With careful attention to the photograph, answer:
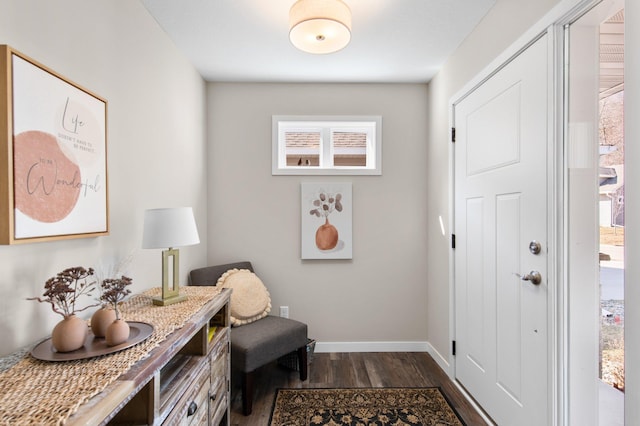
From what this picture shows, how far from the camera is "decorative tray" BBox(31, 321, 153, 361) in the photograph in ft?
3.04

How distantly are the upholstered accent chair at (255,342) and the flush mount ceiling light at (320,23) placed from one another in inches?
70.5

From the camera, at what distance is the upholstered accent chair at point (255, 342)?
204 centimetres

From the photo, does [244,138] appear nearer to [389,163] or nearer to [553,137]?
[389,163]

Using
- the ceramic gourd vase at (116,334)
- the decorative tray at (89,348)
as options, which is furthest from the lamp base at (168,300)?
the ceramic gourd vase at (116,334)

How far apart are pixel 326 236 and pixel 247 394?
1372mm

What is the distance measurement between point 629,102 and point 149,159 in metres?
2.19

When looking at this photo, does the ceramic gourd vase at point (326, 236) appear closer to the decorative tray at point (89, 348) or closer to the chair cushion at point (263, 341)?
the chair cushion at point (263, 341)

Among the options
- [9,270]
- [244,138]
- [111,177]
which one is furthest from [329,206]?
[9,270]

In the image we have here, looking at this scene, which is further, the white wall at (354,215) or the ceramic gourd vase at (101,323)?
the white wall at (354,215)

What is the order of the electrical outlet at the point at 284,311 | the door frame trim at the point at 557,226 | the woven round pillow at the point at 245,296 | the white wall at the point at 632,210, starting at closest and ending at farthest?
the white wall at the point at 632,210
the door frame trim at the point at 557,226
the woven round pillow at the point at 245,296
the electrical outlet at the point at 284,311

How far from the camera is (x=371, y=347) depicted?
2906 mm

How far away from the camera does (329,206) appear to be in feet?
9.43

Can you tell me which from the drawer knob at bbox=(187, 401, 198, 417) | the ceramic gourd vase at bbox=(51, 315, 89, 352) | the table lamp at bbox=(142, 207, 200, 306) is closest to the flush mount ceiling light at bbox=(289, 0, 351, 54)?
the table lamp at bbox=(142, 207, 200, 306)

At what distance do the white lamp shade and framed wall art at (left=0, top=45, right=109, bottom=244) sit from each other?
0.18 m
